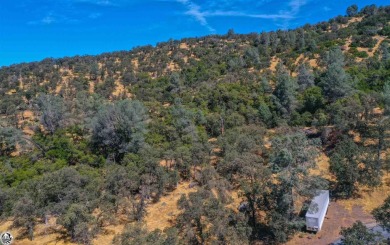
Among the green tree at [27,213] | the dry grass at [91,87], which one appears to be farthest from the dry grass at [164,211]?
the dry grass at [91,87]

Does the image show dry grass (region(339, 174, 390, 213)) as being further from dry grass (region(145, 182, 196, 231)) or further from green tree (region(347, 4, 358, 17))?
green tree (region(347, 4, 358, 17))

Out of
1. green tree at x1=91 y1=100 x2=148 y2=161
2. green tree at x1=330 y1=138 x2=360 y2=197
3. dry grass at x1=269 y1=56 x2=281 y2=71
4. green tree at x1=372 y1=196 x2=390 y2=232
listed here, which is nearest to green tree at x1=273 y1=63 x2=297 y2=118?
green tree at x1=330 y1=138 x2=360 y2=197

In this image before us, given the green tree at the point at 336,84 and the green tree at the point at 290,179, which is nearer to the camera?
the green tree at the point at 290,179

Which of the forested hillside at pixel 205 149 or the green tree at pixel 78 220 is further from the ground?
the forested hillside at pixel 205 149

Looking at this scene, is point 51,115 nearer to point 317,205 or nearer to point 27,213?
point 27,213

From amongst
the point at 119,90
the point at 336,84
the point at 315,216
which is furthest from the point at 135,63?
the point at 315,216

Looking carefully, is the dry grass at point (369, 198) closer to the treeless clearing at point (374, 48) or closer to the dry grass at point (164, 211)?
the dry grass at point (164, 211)
